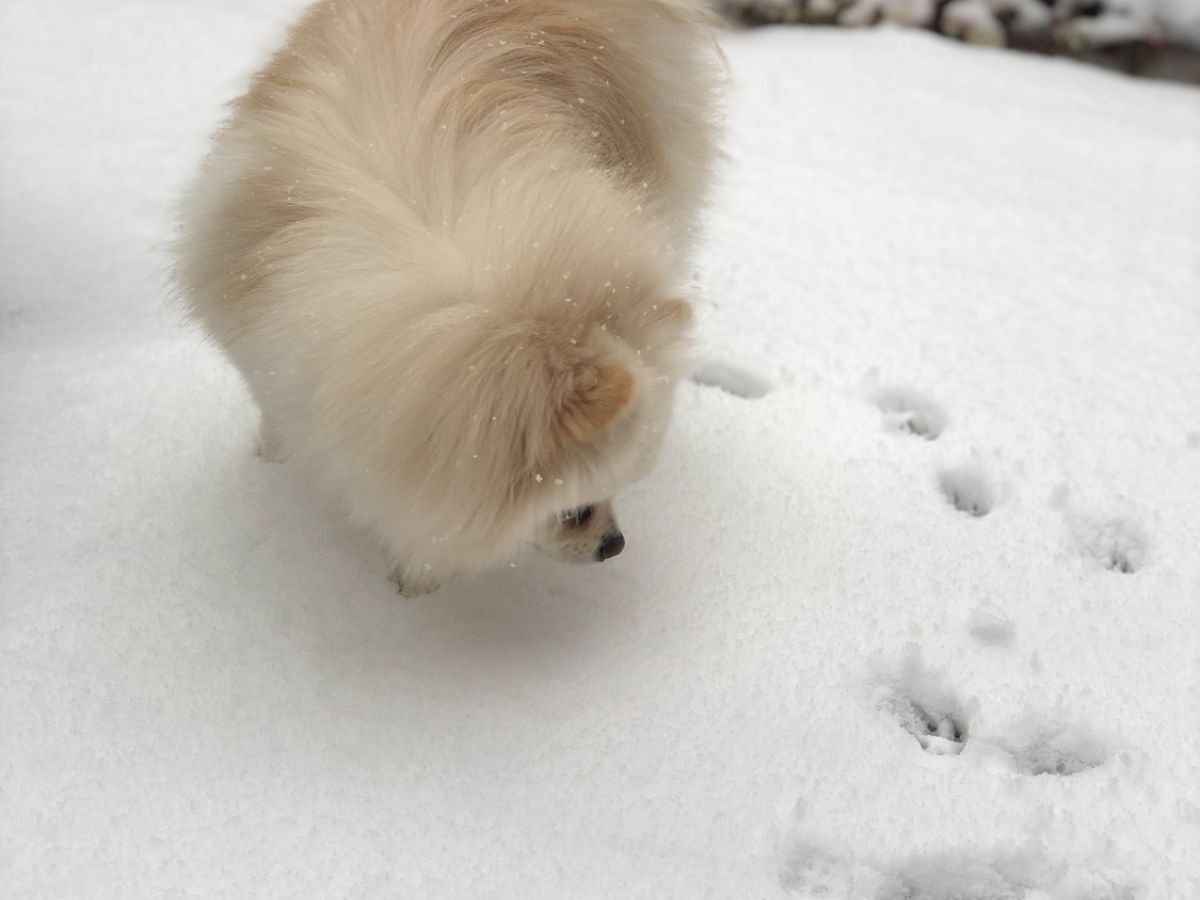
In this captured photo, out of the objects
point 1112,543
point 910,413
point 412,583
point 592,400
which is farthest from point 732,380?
point 592,400

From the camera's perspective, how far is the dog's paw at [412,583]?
1778mm

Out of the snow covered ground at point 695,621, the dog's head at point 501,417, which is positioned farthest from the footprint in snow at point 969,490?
the dog's head at point 501,417

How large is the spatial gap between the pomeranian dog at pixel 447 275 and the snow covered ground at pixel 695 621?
0.25 meters

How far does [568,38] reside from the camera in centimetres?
184

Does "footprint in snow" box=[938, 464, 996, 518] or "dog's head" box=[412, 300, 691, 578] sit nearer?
"dog's head" box=[412, 300, 691, 578]

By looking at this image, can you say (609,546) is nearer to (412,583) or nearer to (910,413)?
(412,583)

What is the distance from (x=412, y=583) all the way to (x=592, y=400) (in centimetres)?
63

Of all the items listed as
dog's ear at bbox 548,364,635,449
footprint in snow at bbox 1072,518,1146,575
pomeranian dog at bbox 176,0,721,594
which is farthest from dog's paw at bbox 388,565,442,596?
footprint in snow at bbox 1072,518,1146,575

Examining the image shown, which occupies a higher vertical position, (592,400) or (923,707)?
(592,400)

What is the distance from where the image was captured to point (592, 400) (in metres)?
1.37

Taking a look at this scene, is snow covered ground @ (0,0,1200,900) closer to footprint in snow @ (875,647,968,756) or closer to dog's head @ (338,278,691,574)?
footprint in snow @ (875,647,968,756)

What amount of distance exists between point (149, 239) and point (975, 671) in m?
2.34

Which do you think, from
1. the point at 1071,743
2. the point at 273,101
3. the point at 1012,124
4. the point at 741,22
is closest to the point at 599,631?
the point at 1071,743

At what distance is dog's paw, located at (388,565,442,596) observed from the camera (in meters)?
1.78
